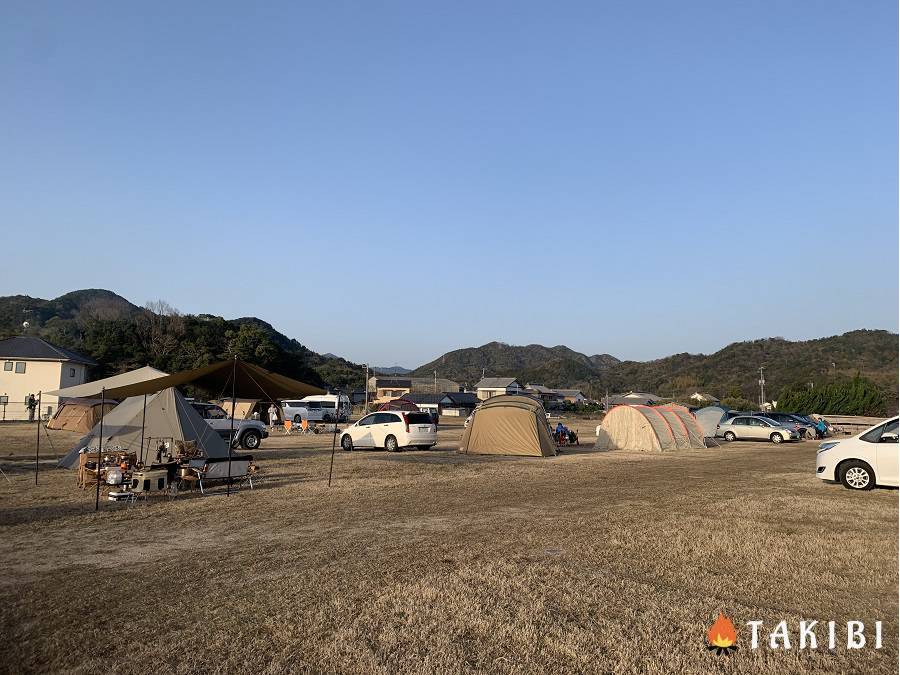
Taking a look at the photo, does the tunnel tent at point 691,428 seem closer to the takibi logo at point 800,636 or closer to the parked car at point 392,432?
the parked car at point 392,432

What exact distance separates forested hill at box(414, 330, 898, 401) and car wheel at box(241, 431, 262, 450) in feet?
178

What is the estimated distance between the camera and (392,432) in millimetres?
Result: 23547

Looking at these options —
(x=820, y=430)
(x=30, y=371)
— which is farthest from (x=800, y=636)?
(x=30, y=371)

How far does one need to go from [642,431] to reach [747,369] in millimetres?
87521

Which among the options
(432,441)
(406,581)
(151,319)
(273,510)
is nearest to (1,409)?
(151,319)

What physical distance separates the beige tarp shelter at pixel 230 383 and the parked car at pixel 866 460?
11156mm

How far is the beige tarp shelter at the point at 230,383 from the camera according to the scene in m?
13.6

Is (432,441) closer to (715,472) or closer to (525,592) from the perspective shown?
(715,472)

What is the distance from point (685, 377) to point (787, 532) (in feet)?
358

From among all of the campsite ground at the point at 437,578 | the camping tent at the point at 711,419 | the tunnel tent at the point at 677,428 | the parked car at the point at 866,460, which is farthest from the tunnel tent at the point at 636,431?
the campsite ground at the point at 437,578

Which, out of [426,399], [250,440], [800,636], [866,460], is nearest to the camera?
[800,636]

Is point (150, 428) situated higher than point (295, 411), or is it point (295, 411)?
point (150, 428)

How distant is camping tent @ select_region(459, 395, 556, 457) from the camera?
71.2ft

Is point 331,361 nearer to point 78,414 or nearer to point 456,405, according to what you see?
point 456,405
